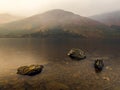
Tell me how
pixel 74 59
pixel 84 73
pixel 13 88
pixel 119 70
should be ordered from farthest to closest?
pixel 74 59
pixel 119 70
pixel 84 73
pixel 13 88

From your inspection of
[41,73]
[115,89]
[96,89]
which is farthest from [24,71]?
[115,89]

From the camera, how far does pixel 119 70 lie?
69250 mm

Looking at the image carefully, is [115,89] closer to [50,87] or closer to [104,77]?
[104,77]

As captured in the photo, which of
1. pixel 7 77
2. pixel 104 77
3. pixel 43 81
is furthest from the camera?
pixel 104 77

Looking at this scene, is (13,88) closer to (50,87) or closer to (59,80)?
(50,87)

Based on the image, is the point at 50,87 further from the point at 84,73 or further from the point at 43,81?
the point at 84,73

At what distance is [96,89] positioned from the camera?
4612cm

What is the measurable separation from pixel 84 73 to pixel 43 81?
18.8 meters

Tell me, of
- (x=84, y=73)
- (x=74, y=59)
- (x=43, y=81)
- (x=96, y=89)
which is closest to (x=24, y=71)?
(x=43, y=81)

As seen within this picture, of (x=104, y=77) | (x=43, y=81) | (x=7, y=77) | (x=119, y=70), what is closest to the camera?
(x=43, y=81)

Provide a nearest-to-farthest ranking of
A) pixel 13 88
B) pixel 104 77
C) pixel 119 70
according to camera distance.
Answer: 1. pixel 13 88
2. pixel 104 77
3. pixel 119 70

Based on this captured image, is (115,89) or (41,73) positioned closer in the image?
(115,89)

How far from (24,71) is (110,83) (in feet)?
99.3

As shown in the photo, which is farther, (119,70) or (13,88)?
(119,70)
